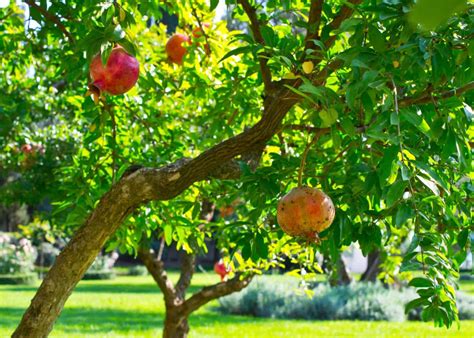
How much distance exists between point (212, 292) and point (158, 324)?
648cm

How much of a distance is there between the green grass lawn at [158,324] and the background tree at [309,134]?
20.8 feet

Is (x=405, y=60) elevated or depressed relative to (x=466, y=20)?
depressed

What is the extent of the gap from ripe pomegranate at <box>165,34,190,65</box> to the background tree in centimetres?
10

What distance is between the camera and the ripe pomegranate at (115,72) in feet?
6.97

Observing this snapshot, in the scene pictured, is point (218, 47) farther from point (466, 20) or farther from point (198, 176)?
point (466, 20)

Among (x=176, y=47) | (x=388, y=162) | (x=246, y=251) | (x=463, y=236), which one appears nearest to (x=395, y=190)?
(x=388, y=162)

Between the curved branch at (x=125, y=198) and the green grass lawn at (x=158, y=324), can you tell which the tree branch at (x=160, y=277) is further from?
the green grass lawn at (x=158, y=324)

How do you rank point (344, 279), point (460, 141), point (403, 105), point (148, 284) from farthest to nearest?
1. point (148, 284)
2. point (344, 279)
3. point (403, 105)
4. point (460, 141)

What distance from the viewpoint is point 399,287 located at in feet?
51.6

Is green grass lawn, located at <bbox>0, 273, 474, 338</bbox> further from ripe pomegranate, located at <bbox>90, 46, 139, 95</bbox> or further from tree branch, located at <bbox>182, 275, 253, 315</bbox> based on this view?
ripe pomegranate, located at <bbox>90, 46, 139, 95</bbox>

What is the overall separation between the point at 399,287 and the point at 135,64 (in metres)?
14.5

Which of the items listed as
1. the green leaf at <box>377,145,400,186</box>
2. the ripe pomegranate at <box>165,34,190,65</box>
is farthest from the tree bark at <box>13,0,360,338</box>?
the ripe pomegranate at <box>165,34,190,65</box>

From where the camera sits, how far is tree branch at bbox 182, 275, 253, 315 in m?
6.23

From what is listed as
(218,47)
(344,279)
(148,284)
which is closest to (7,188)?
(218,47)
